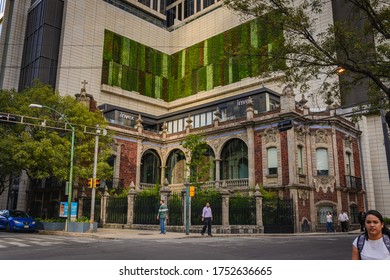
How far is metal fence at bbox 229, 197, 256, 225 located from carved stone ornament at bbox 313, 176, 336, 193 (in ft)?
27.8

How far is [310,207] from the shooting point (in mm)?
29391

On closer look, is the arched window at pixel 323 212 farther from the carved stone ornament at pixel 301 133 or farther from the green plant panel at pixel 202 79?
the green plant panel at pixel 202 79

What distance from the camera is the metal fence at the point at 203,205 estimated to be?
2353 centimetres

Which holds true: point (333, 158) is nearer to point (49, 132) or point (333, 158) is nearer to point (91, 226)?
point (91, 226)

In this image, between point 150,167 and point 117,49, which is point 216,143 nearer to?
point 150,167

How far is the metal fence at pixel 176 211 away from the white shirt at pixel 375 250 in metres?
19.8

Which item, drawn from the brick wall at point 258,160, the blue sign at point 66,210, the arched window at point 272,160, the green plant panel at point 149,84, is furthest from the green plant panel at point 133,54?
the blue sign at point 66,210

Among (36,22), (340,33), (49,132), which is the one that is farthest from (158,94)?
(340,33)

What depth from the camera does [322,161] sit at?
31281mm

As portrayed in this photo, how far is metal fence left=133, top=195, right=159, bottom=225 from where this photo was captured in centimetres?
2475

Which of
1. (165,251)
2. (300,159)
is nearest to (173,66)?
(300,159)

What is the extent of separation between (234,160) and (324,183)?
8.52m

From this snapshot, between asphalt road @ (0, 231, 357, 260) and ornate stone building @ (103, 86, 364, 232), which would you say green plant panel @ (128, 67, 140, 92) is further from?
asphalt road @ (0, 231, 357, 260)

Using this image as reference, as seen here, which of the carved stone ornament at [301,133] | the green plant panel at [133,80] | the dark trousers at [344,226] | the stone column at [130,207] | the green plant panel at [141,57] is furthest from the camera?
the green plant panel at [141,57]
